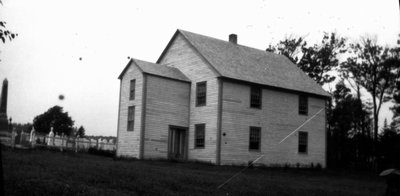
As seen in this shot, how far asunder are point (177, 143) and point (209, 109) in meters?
3.10

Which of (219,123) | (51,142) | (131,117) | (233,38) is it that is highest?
(233,38)

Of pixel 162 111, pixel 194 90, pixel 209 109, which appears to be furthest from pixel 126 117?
pixel 209 109

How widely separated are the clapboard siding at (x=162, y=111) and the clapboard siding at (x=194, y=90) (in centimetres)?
72

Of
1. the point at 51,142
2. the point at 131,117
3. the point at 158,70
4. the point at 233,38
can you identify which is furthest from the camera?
the point at 233,38

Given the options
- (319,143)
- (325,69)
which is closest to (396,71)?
(325,69)

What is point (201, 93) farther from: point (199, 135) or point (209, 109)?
point (199, 135)

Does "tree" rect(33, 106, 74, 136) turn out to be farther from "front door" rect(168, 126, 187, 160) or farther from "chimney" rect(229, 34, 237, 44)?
"front door" rect(168, 126, 187, 160)

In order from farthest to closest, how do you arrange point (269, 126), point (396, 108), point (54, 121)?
point (54, 121) → point (396, 108) → point (269, 126)

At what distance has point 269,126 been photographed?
1298 inches

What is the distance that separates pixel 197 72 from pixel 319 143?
10.4 meters

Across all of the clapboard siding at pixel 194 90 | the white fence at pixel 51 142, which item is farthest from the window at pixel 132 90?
the white fence at pixel 51 142

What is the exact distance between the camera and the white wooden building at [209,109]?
30.5 m

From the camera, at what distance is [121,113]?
3281 centimetres

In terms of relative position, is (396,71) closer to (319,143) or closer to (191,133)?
(319,143)
